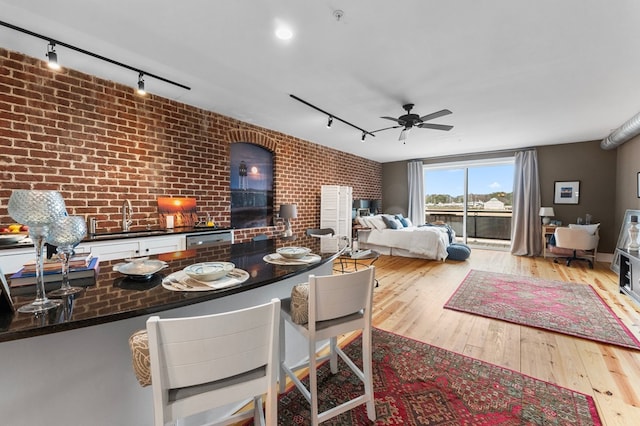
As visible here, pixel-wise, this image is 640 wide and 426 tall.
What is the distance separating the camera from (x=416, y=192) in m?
7.58

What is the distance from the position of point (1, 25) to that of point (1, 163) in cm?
103

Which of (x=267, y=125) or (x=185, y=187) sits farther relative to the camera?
(x=267, y=125)

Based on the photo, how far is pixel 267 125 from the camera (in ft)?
14.1

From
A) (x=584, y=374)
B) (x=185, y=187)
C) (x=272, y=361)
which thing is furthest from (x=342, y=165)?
(x=272, y=361)

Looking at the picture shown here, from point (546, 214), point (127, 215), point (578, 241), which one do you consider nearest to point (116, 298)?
point (127, 215)

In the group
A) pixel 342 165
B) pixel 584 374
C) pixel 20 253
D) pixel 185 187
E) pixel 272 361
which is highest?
pixel 342 165

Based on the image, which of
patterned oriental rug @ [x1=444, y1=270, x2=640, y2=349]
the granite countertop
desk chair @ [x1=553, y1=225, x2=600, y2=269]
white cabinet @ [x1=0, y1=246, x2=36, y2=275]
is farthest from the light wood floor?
white cabinet @ [x1=0, y1=246, x2=36, y2=275]

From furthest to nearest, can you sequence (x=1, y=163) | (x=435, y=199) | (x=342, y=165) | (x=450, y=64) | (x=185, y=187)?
(x=435, y=199) → (x=342, y=165) → (x=185, y=187) → (x=450, y=64) → (x=1, y=163)

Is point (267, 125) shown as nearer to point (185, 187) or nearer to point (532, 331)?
point (185, 187)

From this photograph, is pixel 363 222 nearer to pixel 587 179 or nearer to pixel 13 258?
pixel 587 179

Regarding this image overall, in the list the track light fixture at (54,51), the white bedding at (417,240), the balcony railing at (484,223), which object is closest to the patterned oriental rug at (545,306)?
the white bedding at (417,240)

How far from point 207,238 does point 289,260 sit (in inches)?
76.3

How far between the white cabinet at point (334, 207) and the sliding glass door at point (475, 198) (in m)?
3.41

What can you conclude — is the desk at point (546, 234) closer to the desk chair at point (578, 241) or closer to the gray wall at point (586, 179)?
the desk chair at point (578, 241)
